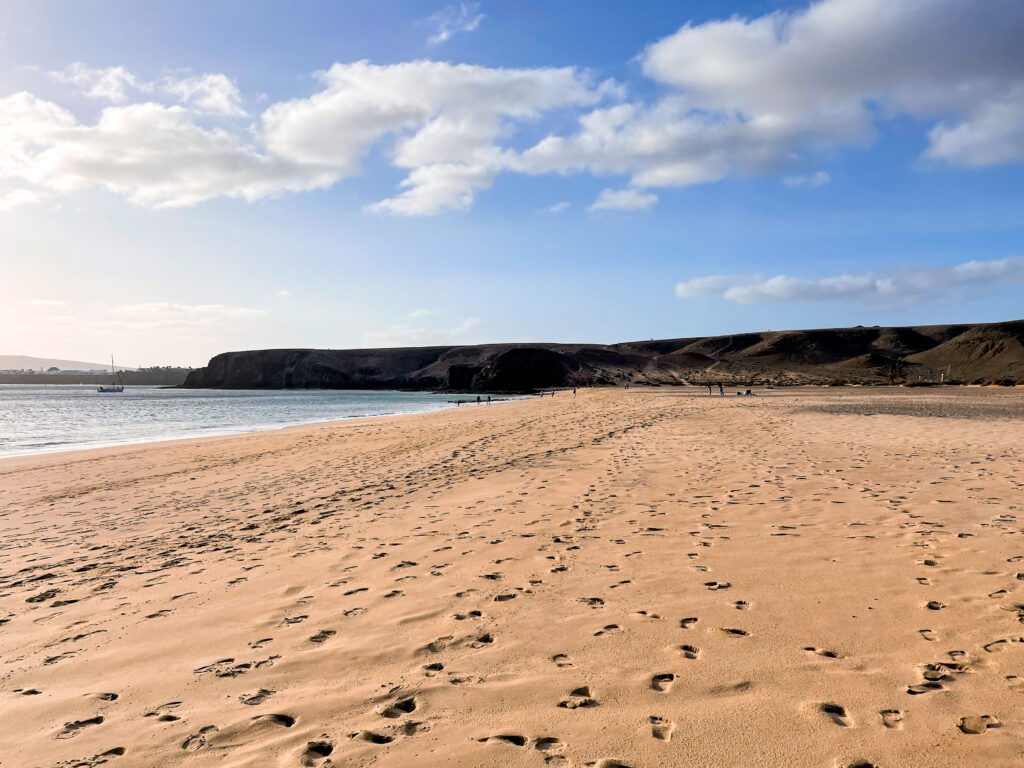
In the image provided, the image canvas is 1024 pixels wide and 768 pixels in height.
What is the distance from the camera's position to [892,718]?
2.99 meters

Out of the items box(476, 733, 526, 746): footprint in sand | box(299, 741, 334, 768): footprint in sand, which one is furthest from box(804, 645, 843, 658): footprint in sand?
box(299, 741, 334, 768): footprint in sand

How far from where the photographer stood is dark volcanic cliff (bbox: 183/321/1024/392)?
96500mm

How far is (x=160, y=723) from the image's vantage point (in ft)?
11.1

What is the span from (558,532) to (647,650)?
3.23 m

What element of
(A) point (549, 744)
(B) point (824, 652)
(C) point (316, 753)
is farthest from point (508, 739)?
(B) point (824, 652)

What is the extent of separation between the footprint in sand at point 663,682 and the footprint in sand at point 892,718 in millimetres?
1071

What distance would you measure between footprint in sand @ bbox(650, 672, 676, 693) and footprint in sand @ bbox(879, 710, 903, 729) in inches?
42.1

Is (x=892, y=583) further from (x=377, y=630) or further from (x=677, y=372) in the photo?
(x=677, y=372)

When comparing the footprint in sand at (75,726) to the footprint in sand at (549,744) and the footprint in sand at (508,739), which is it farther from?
the footprint in sand at (549,744)

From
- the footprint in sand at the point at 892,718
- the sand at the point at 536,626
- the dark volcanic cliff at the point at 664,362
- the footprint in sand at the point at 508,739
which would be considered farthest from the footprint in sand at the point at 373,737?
the dark volcanic cliff at the point at 664,362

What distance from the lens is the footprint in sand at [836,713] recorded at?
2.99 meters

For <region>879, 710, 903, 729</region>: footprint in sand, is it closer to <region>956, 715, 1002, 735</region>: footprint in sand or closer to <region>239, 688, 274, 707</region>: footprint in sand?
<region>956, 715, 1002, 735</region>: footprint in sand

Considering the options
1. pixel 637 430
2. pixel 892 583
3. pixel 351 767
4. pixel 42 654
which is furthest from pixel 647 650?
pixel 637 430

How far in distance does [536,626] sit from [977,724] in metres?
2.63
